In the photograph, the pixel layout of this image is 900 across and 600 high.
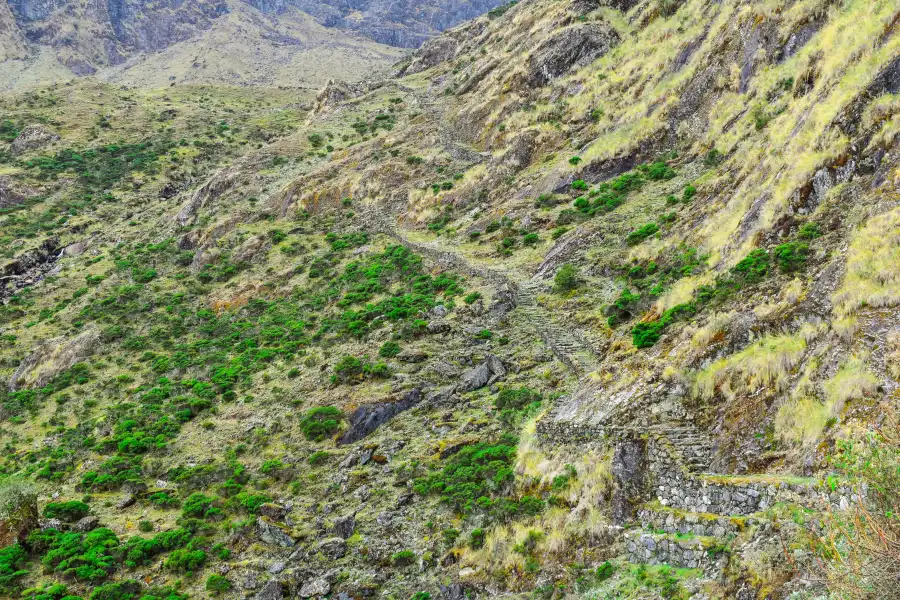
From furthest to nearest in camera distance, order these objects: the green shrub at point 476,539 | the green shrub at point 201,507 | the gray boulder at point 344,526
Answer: the green shrub at point 201,507 → the gray boulder at point 344,526 → the green shrub at point 476,539

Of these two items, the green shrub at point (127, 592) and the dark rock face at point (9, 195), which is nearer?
the green shrub at point (127, 592)

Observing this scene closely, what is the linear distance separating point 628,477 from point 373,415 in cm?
1375

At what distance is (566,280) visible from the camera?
101ft

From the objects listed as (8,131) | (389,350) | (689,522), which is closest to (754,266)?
(689,522)

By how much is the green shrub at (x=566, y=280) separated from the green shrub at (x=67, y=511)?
2410 cm

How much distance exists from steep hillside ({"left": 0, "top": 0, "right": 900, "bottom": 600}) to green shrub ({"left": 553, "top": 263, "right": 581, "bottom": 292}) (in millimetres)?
168

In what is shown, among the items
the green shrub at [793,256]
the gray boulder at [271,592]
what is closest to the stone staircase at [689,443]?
the green shrub at [793,256]

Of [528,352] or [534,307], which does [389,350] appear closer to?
[528,352]

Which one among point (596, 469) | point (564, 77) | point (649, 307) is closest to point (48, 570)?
point (596, 469)

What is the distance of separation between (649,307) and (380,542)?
14.0m

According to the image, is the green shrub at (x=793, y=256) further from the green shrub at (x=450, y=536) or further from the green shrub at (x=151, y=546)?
the green shrub at (x=151, y=546)

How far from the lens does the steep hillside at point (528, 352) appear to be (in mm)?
13391

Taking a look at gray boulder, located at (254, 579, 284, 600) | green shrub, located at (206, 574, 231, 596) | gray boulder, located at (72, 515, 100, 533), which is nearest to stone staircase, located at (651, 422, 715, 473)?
gray boulder, located at (254, 579, 284, 600)

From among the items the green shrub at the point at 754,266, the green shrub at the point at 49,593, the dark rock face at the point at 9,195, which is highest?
the dark rock face at the point at 9,195
